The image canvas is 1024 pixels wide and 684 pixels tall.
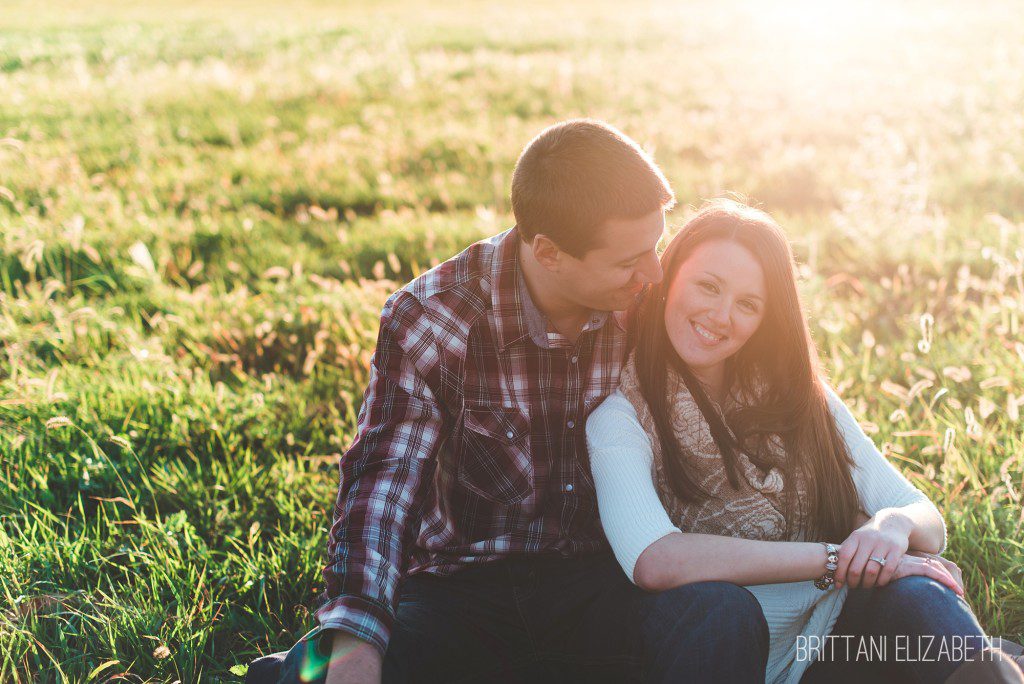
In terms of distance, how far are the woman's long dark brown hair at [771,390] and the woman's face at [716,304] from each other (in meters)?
0.05

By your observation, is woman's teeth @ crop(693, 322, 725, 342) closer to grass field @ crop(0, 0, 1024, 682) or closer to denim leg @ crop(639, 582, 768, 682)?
denim leg @ crop(639, 582, 768, 682)

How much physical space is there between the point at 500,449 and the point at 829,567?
3.64 ft

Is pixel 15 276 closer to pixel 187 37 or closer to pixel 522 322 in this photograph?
pixel 522 322

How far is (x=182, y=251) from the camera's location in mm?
6090

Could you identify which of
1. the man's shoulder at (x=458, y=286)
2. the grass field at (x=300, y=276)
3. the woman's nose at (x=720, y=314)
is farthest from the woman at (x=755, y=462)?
the grass field at (x=300, y=276)

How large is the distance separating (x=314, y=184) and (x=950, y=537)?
5.89 m

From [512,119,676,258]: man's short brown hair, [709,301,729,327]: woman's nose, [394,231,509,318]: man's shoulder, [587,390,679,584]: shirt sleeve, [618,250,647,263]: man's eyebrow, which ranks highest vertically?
[512,119,676,258]: man's short brown hair

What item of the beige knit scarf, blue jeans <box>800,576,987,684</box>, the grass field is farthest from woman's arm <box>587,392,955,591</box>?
the grass field

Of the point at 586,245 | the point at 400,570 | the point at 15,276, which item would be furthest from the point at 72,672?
the point at 15,276

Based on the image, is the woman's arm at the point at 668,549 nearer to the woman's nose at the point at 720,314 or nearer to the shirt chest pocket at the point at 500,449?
the shirt chest pocket at the point at 500,449

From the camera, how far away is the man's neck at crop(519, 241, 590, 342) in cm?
299

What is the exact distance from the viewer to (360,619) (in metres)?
2.43

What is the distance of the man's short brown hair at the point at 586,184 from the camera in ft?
9.29

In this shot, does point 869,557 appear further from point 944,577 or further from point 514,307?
point 514,307
